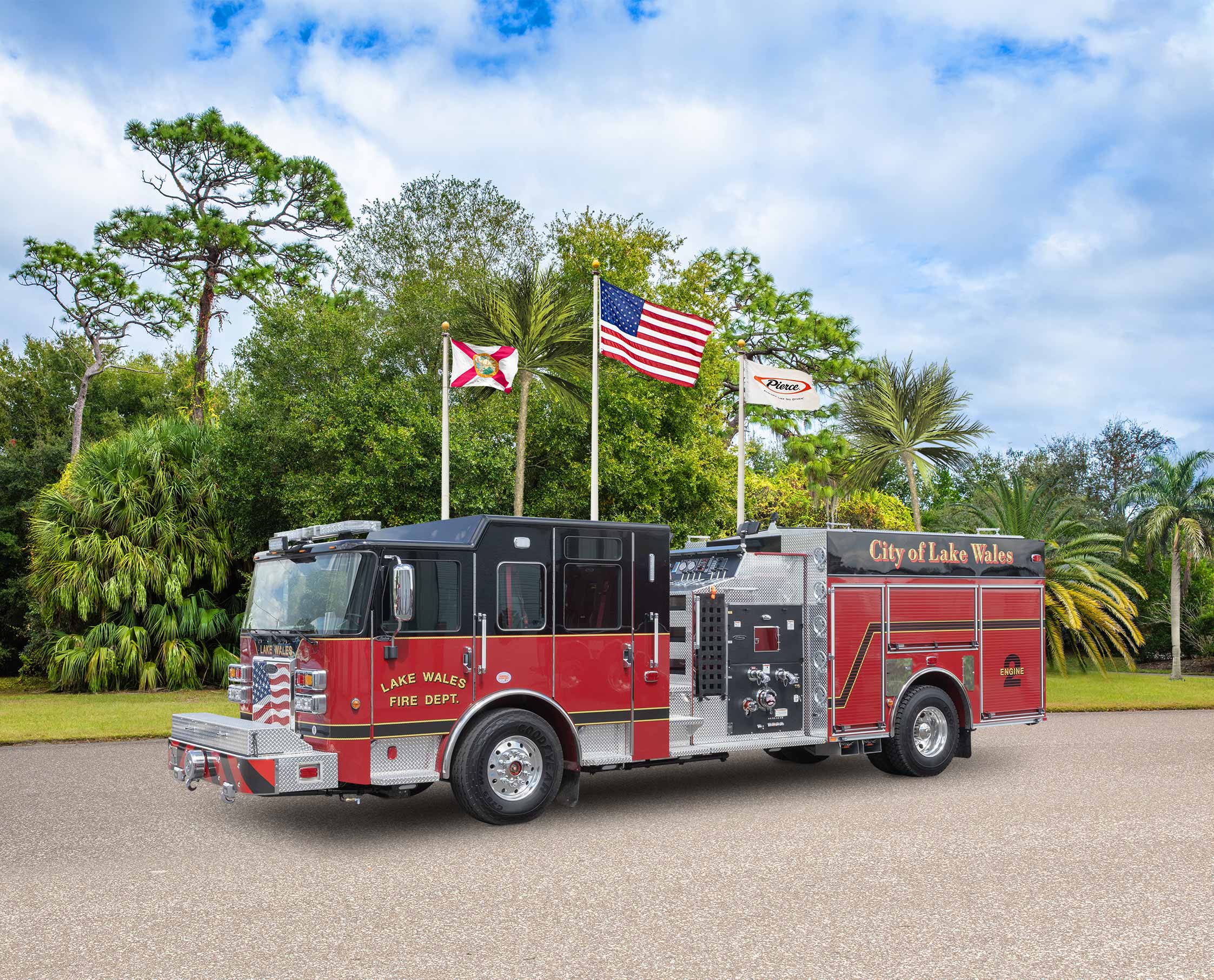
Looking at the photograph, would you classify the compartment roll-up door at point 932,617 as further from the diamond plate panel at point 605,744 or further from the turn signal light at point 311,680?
the turn signal light at point 311,680

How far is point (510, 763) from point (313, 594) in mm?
→ 2120

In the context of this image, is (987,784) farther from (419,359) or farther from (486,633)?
(419,359)

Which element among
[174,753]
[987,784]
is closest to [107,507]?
[174,753]

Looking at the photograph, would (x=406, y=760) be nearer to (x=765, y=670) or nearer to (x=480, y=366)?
(x=765, y=670)

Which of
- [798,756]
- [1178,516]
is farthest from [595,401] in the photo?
[1178,516]

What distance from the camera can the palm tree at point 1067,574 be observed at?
24906 millimetres

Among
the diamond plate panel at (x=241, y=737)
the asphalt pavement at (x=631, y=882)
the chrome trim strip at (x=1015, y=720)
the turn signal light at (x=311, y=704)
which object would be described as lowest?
the asphalt pavement at (x=631, y=882)

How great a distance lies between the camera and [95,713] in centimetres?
1706

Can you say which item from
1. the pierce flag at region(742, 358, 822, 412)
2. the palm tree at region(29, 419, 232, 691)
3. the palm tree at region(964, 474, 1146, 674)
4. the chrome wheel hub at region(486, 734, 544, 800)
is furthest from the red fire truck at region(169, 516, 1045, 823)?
the palm tree at region(964, 474, 1146, 674)

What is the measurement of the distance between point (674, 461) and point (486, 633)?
14.5 m

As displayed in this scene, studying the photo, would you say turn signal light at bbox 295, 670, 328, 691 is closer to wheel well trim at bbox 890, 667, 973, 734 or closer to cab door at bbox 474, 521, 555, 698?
cab door at bbox 474, 521, 555, 698

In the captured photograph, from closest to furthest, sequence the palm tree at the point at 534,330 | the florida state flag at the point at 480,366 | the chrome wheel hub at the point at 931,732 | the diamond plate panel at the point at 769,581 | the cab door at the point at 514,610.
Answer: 1. the cab door at the point at 514,610
2. the diamond plate panel at the point at 769,581
3. the chrome wheel hub at the point at 931,732
4. the florida state flag at the point at 480,366
5. the palm tree at the point at 534,330

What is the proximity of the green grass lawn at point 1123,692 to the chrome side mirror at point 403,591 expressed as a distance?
38.1 ft

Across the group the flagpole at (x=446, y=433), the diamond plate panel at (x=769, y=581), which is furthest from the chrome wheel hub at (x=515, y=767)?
the flagpole at (x=446, y=433)
